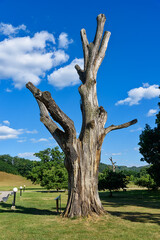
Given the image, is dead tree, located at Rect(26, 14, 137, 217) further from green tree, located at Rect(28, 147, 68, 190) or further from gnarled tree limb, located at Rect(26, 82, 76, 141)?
green tree, located at Rect(28, 147, 68, 190)

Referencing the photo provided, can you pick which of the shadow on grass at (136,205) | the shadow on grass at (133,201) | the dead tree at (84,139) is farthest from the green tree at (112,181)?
the dead tree at (84,139)

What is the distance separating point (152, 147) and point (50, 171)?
53.4 ft

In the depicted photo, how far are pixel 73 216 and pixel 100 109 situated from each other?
4409mm

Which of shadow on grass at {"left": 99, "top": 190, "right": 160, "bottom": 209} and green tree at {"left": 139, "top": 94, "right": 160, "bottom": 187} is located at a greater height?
green tree at {"left": 139, "top": 94, "right": 160, "bottom": 187}

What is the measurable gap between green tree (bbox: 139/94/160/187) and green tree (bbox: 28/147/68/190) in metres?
14.0

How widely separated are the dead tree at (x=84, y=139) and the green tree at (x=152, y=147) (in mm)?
10277

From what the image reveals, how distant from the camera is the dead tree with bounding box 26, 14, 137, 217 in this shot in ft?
25.7

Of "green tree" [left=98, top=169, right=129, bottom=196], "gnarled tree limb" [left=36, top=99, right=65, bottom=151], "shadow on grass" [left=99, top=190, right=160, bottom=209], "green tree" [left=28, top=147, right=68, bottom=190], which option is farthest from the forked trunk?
"green tree" [left=28, top=147, right=68, bottom=190]

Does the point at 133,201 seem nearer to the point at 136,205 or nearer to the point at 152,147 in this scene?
the point at 136,205

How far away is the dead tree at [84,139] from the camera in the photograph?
7848 mm

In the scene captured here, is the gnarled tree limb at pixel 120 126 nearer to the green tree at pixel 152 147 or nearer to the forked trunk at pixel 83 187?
the forked trunk at pixel 83 187

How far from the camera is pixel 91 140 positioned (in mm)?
8508


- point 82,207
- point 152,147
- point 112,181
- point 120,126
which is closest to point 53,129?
point 120,126

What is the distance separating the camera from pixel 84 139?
8547 millimetres
